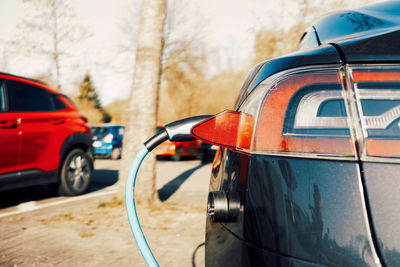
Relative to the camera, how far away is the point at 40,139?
502cm

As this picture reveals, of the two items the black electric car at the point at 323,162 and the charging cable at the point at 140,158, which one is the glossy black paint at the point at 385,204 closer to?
the black electric car at the point at 323,162

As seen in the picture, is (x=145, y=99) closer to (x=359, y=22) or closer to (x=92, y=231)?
(x=92, y=231)

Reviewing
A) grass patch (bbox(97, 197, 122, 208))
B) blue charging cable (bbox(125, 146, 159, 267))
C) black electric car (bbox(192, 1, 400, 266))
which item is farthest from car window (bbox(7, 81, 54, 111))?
black electric car (bbox(192, 1, 400, 266))

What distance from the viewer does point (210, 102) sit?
28.0 m

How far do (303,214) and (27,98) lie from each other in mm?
5050

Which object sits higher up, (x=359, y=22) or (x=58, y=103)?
(x=58, y=103)

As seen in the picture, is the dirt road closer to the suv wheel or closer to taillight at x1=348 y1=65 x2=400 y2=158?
the suv wheel

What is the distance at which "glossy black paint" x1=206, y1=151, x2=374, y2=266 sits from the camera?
2.89ft

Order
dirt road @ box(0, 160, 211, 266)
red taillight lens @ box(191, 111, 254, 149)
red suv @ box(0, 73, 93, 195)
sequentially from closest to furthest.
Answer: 1. red taillight lens @ box(191, 111, 254, 149)
2. dirt road @ box(0, 160, 211, 266)
3. red suv @ box(0, 73, 93, 195)

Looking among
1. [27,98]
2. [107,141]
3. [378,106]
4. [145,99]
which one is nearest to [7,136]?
[27,98]

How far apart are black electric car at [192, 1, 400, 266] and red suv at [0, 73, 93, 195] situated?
14.1ft

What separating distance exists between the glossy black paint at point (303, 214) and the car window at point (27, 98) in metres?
4.65

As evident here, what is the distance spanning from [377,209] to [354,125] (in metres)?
0.23

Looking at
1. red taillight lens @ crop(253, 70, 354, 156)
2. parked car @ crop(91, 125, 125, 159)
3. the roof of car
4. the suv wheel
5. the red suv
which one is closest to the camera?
red taillight lens @ crop(253, 70, 354, 156)
